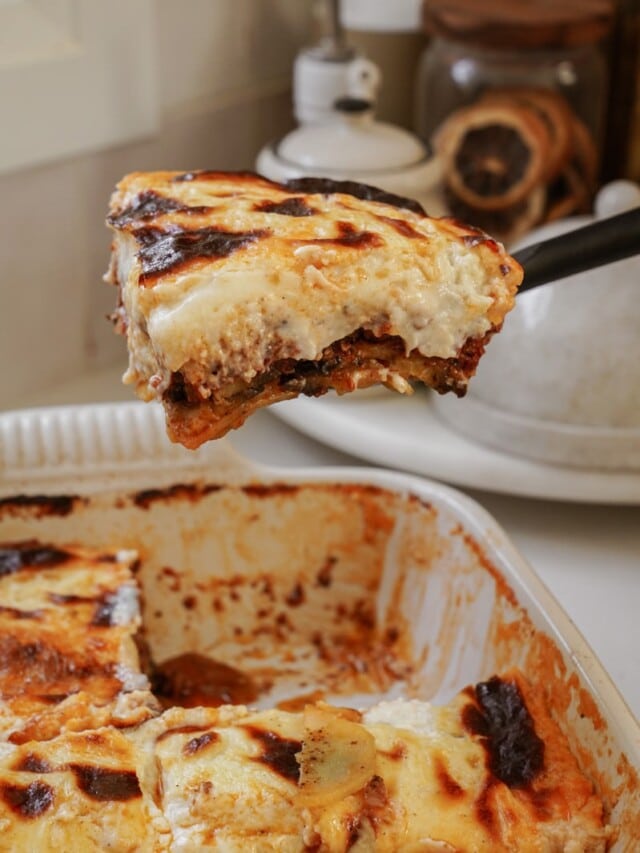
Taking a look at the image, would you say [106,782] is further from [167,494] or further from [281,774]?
[167,494]

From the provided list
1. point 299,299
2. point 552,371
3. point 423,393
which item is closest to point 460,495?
point 552,371

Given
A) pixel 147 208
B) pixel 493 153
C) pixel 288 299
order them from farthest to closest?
1. pixel 493 153
2. pixel 147 208
3. pixel 288 299

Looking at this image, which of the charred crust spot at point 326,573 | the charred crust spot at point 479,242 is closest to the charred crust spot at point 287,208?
the charred crust spot at point 479,242

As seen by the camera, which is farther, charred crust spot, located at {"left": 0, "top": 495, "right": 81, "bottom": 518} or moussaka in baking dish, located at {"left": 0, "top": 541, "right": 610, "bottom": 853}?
charred crust spot, located at {"left": 0, "top": 495, "right": 81, "bottom": 518}

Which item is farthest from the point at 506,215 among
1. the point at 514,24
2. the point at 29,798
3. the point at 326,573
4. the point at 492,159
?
the point at 29,798

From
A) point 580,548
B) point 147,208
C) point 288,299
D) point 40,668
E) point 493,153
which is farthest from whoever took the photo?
point 493,153

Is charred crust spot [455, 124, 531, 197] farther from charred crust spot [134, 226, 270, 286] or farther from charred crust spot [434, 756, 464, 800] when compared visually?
charred crust spot [434, 756, 464, 800]

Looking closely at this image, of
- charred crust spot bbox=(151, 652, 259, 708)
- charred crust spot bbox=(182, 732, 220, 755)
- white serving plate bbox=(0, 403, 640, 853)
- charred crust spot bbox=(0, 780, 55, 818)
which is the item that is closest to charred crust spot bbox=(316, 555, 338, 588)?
white serving plate bbox=(0, 403, 640, 853)
